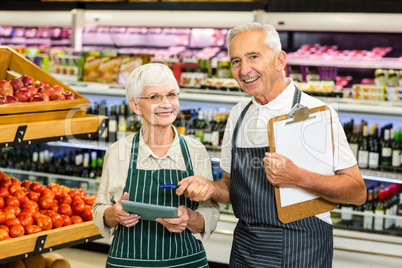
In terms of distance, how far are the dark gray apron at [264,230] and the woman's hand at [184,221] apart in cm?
17

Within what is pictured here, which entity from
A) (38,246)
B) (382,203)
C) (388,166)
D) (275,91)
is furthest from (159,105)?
(382,203)

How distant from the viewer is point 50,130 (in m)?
2.60

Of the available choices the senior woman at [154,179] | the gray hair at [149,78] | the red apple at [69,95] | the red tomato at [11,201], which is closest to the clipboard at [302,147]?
the senior woman at [154,179]

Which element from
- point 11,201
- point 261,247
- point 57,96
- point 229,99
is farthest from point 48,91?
point 229,99

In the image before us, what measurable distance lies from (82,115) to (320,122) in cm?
136

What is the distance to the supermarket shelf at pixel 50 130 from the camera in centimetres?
243

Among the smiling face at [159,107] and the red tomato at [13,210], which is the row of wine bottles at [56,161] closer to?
the red tomato at [13,210]

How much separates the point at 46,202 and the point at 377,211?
271cm

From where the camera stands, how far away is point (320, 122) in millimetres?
2027

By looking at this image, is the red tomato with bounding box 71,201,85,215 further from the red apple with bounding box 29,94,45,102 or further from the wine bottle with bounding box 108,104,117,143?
the wine bottle with bounding box 108,104,117,143

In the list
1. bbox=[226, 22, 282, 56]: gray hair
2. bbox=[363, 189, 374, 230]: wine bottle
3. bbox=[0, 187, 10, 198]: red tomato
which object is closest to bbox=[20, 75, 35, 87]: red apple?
bbox=[0, 187, 10, 198]: red tomato

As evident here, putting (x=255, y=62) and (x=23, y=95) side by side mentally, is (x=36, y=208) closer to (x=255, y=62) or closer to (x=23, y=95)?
(x=23, y=95)

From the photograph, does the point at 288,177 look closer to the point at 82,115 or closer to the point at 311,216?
the point at 311,216

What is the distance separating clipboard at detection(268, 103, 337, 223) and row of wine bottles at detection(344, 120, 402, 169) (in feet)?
7.40
